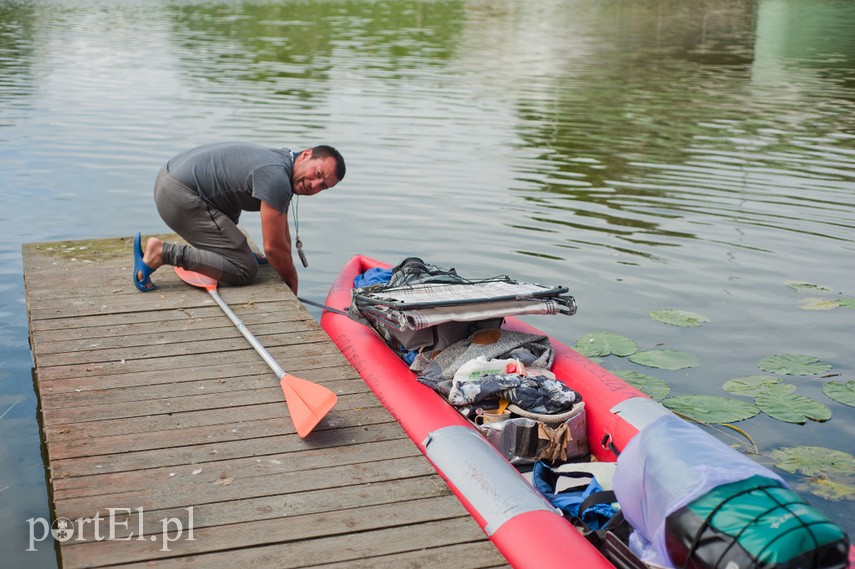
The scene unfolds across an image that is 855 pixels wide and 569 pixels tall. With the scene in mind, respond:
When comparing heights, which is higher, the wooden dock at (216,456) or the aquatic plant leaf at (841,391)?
the wooden dock at (216,456)

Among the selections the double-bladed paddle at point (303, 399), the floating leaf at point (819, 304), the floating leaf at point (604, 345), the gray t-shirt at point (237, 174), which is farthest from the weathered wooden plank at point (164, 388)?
the floating leaf at point (819, 304)

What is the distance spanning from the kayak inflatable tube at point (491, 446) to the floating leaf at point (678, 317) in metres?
1.67

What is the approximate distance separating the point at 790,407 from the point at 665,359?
88 centimetres

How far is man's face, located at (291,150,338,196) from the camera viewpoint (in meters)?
5.31

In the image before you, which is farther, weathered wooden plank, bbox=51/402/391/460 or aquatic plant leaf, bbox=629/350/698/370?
aquatic plant leaf, bbox=629/350/698/370

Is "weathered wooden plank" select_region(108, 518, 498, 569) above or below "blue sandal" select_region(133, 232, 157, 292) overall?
below

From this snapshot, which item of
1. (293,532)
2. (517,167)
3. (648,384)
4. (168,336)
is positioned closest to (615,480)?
(293,532)

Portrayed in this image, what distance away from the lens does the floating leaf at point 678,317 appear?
6.45m

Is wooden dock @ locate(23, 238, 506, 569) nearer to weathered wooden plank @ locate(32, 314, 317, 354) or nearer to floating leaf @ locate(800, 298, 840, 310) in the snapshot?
weathered wooden plank @ locate(32, 314, 317, 354)

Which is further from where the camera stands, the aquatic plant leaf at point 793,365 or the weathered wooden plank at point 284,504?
the aquatic plant leaf at point 793,365

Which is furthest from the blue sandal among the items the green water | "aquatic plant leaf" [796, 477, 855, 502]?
"aquatic plant leaf" [796, 477, 855, 502]

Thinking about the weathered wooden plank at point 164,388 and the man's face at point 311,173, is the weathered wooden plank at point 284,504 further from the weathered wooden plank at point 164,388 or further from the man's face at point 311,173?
the man's face at point 311,173

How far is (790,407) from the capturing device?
16.9 ft

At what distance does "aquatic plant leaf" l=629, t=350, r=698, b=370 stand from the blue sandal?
9.87ft
